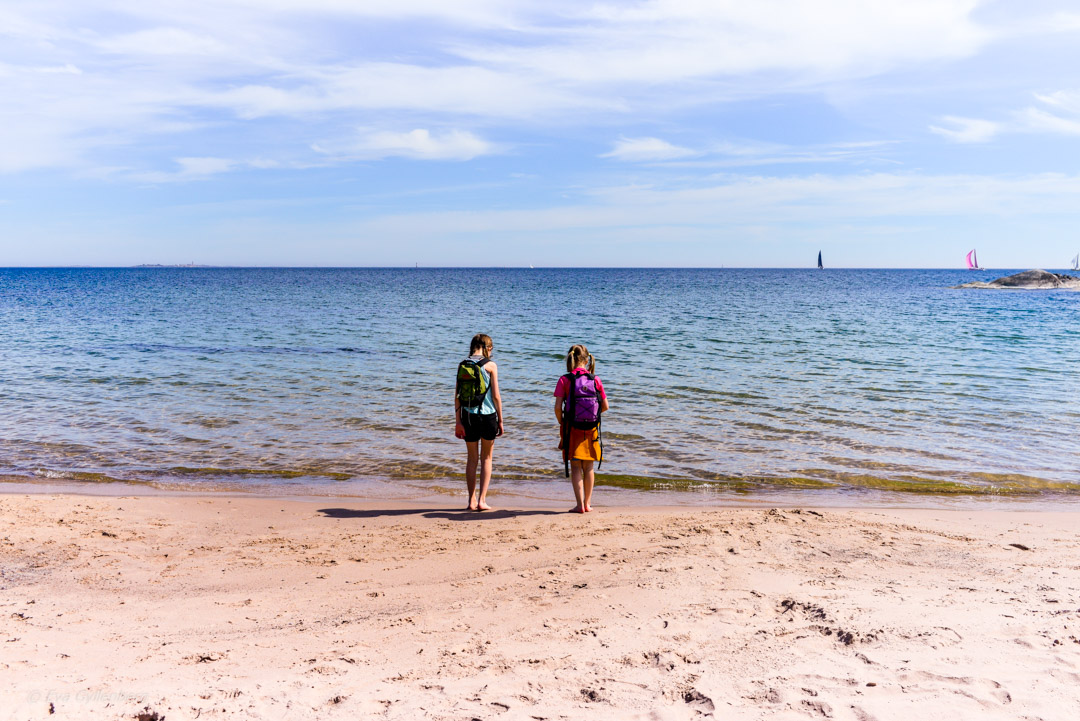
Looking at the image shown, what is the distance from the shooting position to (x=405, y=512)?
783 cm

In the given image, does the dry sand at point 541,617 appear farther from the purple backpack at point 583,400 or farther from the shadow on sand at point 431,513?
the purple backpack at point 583,400

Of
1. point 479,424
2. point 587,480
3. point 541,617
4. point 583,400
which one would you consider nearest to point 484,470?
point 479,424

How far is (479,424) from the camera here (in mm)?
7754

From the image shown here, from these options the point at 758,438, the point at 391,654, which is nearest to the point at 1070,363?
the point at 758,438

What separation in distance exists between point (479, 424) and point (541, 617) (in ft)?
10.7

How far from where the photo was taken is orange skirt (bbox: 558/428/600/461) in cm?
768

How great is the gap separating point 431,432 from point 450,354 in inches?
407

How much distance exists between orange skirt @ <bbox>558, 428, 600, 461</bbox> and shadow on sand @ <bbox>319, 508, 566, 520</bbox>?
2.34 feet

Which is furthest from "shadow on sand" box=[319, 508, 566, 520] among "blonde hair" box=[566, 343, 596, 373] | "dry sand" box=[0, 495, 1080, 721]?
"blonde hair" box=[566, 343, 596, 373]

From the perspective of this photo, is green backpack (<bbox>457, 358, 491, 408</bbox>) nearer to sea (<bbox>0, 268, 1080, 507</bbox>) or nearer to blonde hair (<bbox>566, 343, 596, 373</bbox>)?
blonde hair (<bbox>566, 343, 596, 373</bbox>)

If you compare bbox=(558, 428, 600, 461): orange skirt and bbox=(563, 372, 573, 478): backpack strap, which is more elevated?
bbox=(563, 372, 573, 478): backpack strap

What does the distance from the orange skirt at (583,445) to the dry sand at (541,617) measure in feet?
2.26

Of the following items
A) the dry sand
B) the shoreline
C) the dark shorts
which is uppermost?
the dark shorts

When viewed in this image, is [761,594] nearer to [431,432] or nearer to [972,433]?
[431,432]
